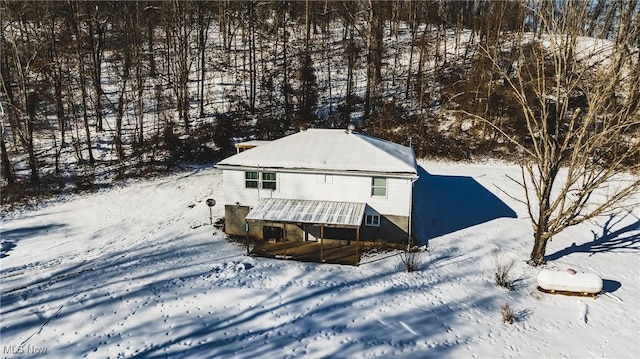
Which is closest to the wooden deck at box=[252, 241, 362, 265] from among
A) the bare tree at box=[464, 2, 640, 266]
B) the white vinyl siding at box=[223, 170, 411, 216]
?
the white vinyl siding at box=[223, 170, 411, 216]

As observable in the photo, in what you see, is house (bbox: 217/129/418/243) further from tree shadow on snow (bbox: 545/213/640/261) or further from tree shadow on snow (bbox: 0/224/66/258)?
tree shadow on snow (bbox: 0/224/66/258)

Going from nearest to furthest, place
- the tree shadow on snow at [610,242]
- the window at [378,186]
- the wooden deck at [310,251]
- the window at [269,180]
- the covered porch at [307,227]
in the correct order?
the covered porch at [307,227] < the wooden deck at [310,251] < the window at [378,186] < the tree shadow on snow at [610,242] < the window at [269,180]

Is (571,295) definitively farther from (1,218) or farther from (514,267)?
(1,218)

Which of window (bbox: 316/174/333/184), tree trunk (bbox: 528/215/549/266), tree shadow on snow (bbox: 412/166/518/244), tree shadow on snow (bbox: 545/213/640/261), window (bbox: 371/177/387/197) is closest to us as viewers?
tree trunk (bbox: 528/215/549/266)

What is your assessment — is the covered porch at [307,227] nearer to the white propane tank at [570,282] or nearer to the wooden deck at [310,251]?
the wooden deck at [310,251]

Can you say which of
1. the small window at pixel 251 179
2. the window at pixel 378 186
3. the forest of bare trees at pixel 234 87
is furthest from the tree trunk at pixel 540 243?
A: the small window at pixel 251 179

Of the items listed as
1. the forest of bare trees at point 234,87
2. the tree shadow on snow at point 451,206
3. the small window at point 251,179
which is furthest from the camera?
the forest of bare trees at point 234,87

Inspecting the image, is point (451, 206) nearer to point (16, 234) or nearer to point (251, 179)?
point (251, 179)

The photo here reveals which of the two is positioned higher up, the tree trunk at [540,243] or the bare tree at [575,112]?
the bare tree at [575,112]
